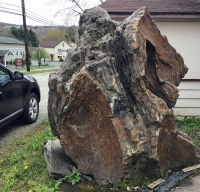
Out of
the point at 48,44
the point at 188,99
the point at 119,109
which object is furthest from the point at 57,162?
the point at 48,44

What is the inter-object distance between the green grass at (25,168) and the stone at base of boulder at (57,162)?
0.41 ft

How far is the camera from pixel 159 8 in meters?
6.36

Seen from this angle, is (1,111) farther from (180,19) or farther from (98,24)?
(180,19)

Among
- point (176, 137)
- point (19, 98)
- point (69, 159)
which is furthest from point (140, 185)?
point (19, 98)

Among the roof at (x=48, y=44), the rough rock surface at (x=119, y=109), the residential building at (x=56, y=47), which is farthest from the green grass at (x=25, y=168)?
the roof at (x=48, y=44)

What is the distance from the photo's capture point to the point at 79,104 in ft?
10.6

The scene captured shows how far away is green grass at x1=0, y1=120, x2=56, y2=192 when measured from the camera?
351cm

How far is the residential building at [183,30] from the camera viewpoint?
6.17m

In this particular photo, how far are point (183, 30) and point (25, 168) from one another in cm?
473

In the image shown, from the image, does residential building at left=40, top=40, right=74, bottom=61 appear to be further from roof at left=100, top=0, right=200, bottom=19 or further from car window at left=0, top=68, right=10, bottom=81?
car window at left=0, top=68, right=10, bottom=81

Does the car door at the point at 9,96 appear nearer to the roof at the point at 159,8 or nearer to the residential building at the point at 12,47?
the roof at the point at 159,8

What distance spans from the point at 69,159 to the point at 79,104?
97 centimetres

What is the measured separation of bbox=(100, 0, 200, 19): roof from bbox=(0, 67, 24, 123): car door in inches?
110

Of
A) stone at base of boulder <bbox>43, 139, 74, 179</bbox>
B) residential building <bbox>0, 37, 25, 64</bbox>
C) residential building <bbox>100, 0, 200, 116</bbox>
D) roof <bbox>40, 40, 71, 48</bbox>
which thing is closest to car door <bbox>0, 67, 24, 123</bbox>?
stone at base of boulder <bbox>43, 139, 74, 179</bbox>
